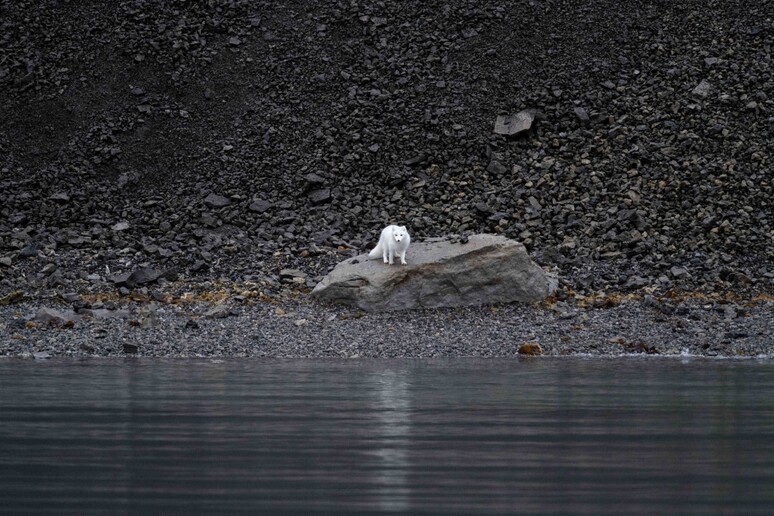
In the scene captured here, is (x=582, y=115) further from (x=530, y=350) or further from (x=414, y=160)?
(x=530, y=350)

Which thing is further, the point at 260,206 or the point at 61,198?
the point at 61,198

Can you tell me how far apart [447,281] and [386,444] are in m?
16.1

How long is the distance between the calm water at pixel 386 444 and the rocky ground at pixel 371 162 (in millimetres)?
7456

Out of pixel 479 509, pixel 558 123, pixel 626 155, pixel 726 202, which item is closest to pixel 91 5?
pixel 558 123

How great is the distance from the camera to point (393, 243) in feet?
82.0

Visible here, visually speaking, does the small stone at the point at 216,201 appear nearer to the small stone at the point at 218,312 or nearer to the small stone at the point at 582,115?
the small stone at the point at 218,312

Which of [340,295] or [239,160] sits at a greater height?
[239,160]

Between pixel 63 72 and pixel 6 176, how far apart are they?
5374 mm

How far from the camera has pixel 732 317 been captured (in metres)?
24.7

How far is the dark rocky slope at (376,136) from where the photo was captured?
100ft

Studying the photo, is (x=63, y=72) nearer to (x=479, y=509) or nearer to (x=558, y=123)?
(x=558, y=123)

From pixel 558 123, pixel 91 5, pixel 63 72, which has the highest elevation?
pixel 91 5

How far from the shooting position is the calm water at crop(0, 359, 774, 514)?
6.86 m

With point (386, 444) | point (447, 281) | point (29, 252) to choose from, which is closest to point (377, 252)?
point (447, 281)
